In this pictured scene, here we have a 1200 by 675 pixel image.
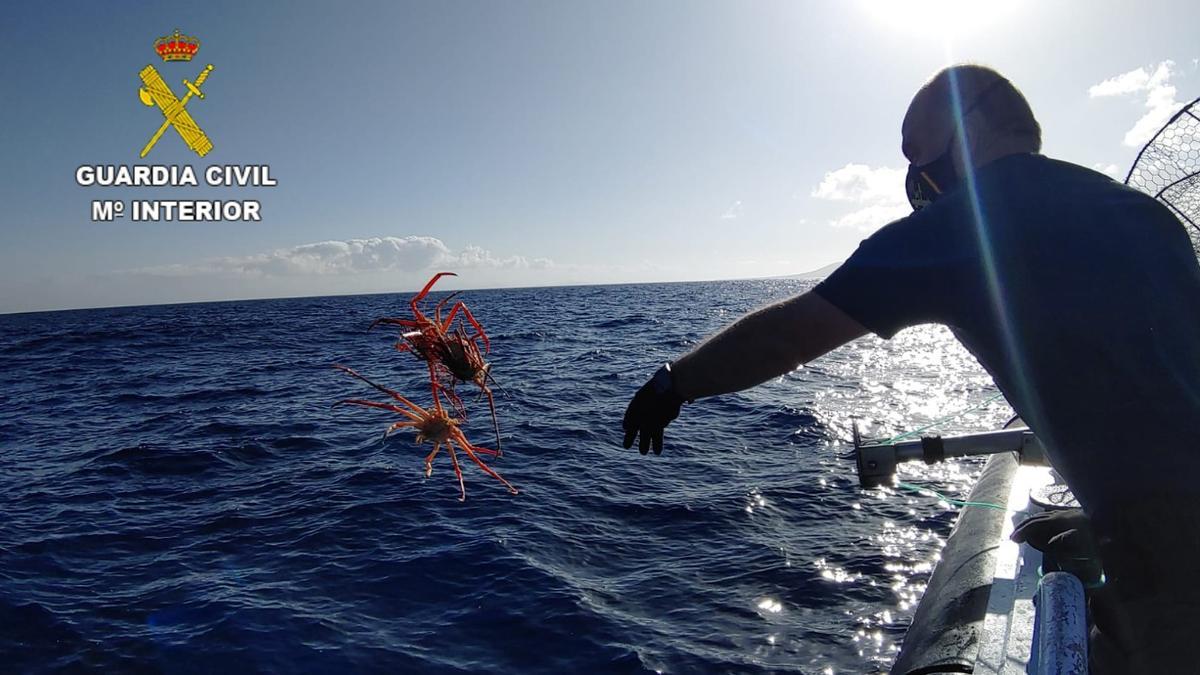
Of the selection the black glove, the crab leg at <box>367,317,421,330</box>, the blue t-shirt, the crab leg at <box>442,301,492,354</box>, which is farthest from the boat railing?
the crab leg at <box>367,317,421,330</box>

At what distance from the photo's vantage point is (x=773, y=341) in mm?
2225

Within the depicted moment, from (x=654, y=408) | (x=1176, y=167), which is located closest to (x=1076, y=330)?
(x=654, y=408)

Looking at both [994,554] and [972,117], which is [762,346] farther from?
[994,554]

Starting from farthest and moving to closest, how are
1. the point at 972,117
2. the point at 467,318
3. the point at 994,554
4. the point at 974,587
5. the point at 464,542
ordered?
the point at 464,542 → the point at 994,554 → the point at 974,587 → the point at 467,318 → the point at 972,117

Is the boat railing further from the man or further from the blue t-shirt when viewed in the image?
the blue t-shirt

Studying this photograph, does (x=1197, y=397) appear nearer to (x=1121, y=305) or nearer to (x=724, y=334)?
(x=1121, y=305)

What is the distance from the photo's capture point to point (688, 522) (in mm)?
9219

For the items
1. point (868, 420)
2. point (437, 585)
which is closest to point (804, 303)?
point (437, 585)

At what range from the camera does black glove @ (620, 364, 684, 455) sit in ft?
8.07

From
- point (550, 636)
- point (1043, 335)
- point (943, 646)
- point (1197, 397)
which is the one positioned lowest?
point (550, 636)

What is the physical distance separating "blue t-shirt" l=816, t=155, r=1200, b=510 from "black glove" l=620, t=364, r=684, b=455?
2.16 feet

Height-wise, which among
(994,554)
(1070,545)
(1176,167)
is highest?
(1176,167)

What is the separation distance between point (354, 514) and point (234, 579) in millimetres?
2034

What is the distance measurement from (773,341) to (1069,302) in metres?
0.88
